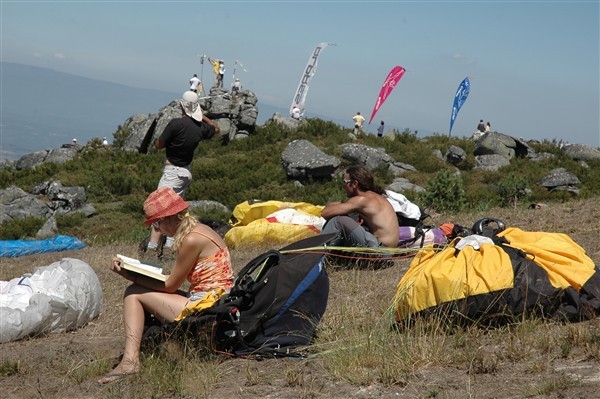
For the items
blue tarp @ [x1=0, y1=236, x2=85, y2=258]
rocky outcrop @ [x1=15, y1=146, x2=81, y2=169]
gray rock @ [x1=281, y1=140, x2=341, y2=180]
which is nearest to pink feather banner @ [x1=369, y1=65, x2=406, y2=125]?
gray rock @ [x1=281, y1=140, x2=341, y2=180]

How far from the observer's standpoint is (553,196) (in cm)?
1920

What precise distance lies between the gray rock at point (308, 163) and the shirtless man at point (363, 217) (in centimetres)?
1342

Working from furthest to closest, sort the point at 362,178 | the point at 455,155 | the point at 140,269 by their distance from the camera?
the point at 455,155
the point at 362,178
the point at 140,269

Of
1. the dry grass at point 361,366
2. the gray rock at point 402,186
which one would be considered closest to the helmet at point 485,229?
the dry grass at point 361,366

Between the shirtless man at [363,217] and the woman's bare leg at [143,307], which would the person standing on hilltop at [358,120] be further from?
the woman's bare leg at [143,307]

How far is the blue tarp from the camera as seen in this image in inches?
477

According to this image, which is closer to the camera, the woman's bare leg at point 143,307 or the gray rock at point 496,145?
the woman's bare leg at point 143,307

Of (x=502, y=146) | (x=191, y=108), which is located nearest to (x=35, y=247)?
(x=191, y=108)

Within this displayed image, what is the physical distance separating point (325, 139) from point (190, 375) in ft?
69.6

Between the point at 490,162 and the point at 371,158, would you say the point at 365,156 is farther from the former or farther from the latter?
the point at 490,162

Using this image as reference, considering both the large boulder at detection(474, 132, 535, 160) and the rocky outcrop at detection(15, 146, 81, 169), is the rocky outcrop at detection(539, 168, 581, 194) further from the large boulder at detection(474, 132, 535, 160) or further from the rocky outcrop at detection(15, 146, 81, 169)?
the rocky outcrop at detection(15, 146, 81, 169)

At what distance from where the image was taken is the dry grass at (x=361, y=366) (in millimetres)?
3973

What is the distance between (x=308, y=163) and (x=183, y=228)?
16.6 metres

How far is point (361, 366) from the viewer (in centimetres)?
432
